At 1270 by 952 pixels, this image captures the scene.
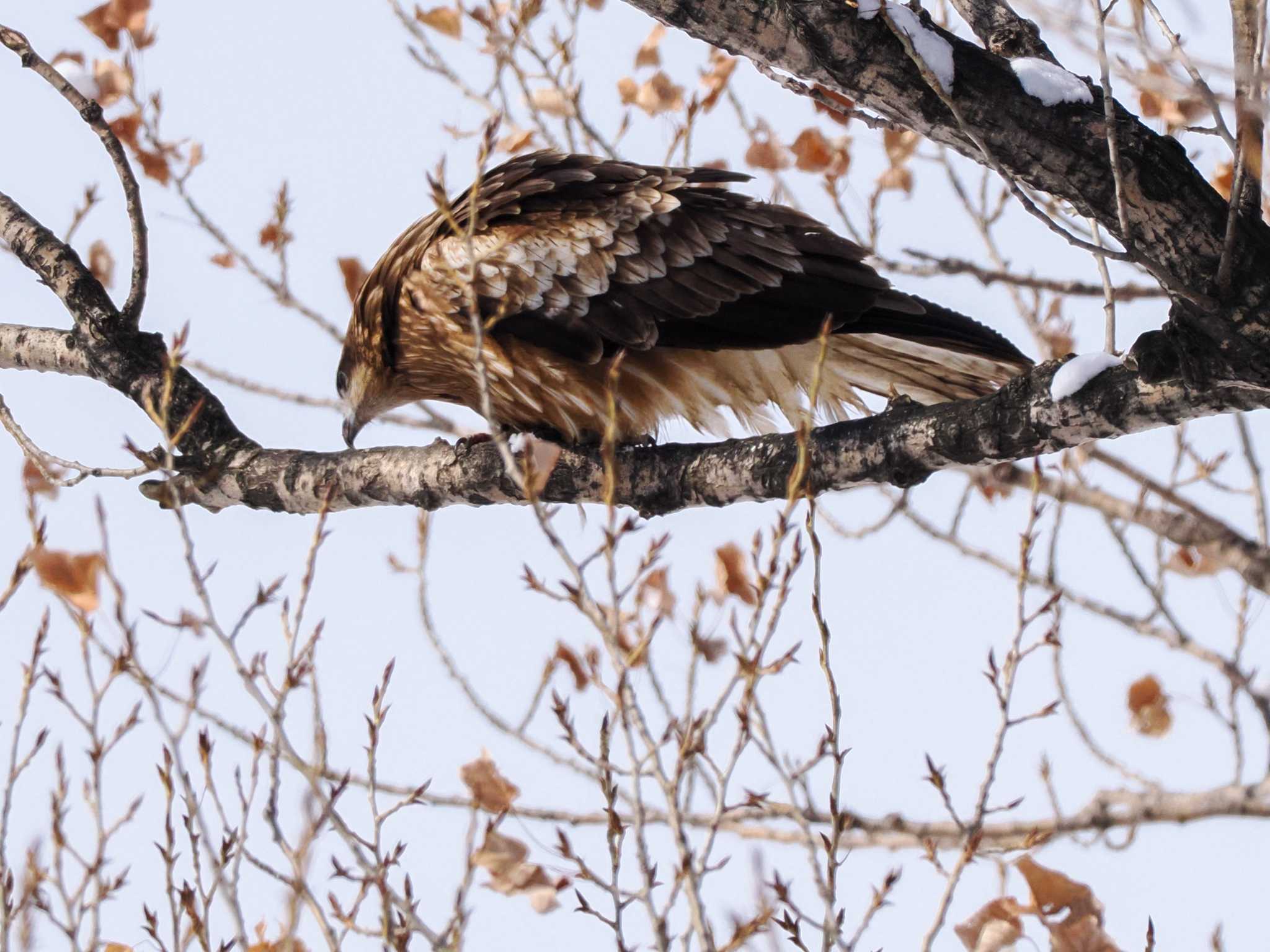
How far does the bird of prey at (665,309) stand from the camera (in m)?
4.87

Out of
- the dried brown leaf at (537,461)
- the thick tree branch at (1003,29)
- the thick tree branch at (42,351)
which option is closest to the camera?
the dried brown leaf at (537,461)

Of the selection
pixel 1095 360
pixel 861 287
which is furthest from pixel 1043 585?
pixel 1095 360

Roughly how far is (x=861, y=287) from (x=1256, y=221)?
183 centimetres

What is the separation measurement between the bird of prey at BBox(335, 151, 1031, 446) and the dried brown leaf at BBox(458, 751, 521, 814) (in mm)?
1701

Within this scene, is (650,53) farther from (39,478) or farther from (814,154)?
(39,478)

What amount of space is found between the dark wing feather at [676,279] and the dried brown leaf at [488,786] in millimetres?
1854

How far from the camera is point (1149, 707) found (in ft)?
17.3

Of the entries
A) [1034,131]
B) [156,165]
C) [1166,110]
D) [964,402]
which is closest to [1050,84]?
[1034,131]

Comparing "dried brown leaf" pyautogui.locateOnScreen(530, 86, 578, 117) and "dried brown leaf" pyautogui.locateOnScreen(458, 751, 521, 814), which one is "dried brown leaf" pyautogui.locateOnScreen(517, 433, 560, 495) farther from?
"dried brown leaf" pyautogui.locateOnScreen(530, 86, 578, 117)

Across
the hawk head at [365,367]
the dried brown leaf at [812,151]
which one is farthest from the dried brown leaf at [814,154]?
the hawk head at [365,367]

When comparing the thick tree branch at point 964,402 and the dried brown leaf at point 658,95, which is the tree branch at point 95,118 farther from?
the dried brown leaf at point 658,95

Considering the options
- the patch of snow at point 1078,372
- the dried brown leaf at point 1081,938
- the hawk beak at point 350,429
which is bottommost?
the dried brown leaf at point 1081,938

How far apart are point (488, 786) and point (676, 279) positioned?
7.21 ft

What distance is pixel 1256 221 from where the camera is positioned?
3.13m
